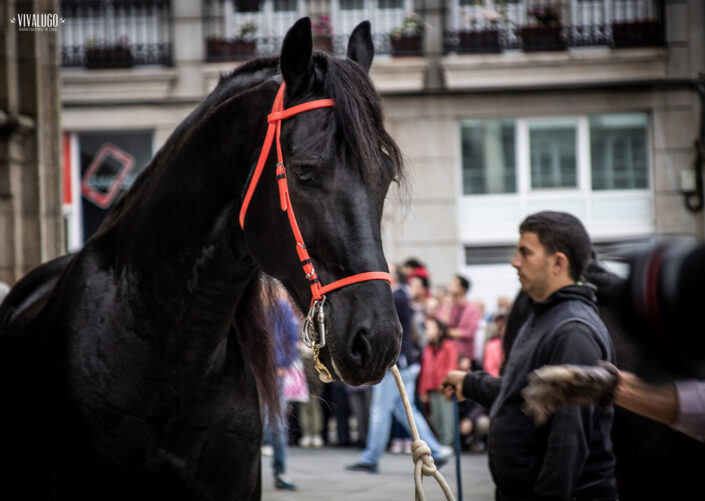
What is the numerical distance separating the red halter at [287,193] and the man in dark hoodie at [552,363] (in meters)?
1.26

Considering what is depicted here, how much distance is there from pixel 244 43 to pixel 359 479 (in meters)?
11.6

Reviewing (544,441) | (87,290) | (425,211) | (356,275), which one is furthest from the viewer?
(425,211)

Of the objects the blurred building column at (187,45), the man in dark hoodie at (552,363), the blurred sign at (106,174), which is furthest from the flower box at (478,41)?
the man in dark hoodie at (552,363)

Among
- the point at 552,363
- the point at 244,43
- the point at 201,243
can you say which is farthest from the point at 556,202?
the point at 201,243

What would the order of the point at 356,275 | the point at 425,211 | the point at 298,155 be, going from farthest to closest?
the point at 425,211 < the point at 298,155 < the point at 356,275

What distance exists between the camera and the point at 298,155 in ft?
8.25

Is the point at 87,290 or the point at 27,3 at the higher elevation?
the point at 27,3

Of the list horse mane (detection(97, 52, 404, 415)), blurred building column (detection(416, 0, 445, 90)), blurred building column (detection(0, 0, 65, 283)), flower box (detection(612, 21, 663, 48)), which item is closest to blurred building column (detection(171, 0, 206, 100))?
blurred building column (detection(416, 0, 445, 90))

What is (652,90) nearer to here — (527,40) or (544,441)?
(527,40)

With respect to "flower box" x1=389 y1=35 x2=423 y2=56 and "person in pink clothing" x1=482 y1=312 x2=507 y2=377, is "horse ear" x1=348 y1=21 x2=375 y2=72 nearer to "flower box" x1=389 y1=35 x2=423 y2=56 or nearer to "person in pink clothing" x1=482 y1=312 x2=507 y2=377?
"person in pink clothing" x1=482 y1=312 x2=507 y2=377

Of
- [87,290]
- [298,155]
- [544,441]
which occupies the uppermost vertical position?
[298,155]

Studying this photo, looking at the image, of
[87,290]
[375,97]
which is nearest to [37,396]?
[87,290]

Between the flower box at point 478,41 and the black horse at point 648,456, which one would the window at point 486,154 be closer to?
the flower box at point 478,41

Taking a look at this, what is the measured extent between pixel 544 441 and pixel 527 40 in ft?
52.1
